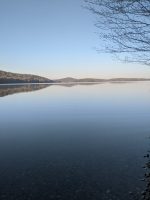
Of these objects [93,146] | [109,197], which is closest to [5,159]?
[93,146]

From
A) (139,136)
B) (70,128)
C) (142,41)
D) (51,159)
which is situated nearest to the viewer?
(142,41)

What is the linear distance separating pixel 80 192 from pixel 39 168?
3.44 m

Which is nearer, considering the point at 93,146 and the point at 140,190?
the point at 140,190

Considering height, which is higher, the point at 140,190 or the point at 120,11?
the point at 120,11

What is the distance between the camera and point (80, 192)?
1127 cm

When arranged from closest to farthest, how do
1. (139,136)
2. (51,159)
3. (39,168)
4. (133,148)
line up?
(39,168)
(51,159)
(133,148)
(139,136)

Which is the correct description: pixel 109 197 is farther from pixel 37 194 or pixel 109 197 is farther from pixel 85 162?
pixel 85 162

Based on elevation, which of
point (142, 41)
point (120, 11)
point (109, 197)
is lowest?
point (109, 197)

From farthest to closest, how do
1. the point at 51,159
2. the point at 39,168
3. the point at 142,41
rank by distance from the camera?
the point at 51,159 → the point at 39,168 → the point at 142,41

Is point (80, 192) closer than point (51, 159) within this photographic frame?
Yes

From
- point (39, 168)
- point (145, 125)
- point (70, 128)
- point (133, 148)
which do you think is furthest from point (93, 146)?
point (145, 125)

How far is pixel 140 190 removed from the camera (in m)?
11.2

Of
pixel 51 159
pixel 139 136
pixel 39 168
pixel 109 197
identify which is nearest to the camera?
pixel 109 197

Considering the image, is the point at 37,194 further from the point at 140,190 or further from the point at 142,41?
the point at 142,41
